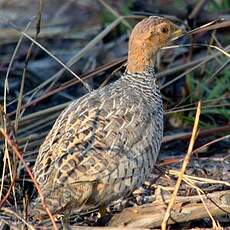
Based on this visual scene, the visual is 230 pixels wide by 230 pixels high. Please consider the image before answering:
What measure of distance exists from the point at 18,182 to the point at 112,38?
10.4 feet

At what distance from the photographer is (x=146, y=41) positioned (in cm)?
590

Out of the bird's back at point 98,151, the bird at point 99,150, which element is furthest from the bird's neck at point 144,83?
the bird's back at point 98,151

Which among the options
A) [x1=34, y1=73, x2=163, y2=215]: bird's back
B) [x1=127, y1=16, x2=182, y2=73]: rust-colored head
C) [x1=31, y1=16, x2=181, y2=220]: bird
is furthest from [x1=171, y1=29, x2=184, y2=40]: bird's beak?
[x1=34, y1=73, x2=163, y2=215]: bird's back

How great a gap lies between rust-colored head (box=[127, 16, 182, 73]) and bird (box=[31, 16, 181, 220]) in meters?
0.30

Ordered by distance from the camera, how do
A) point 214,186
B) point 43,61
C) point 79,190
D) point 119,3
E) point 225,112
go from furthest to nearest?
point 119,3, point 43,61, point 225,112, point 214,186, point 79,190

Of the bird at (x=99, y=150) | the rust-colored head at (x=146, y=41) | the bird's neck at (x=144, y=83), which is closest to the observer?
the bird at (x=99, y=150)

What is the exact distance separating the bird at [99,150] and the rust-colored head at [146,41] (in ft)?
1.00

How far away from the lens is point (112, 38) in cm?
895

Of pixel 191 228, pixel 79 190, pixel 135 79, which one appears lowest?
pixel 191 228

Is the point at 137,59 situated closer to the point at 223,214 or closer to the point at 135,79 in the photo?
the point at 135,79

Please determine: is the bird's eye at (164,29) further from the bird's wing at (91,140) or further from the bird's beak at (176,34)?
the bird's wing at (91,140)

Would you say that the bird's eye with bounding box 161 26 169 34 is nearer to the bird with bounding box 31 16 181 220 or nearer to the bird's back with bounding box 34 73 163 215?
the bird with bounding box 31 16 181 220

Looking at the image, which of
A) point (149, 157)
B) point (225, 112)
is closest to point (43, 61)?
point (225, 112)

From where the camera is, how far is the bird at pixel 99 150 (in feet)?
16.0
